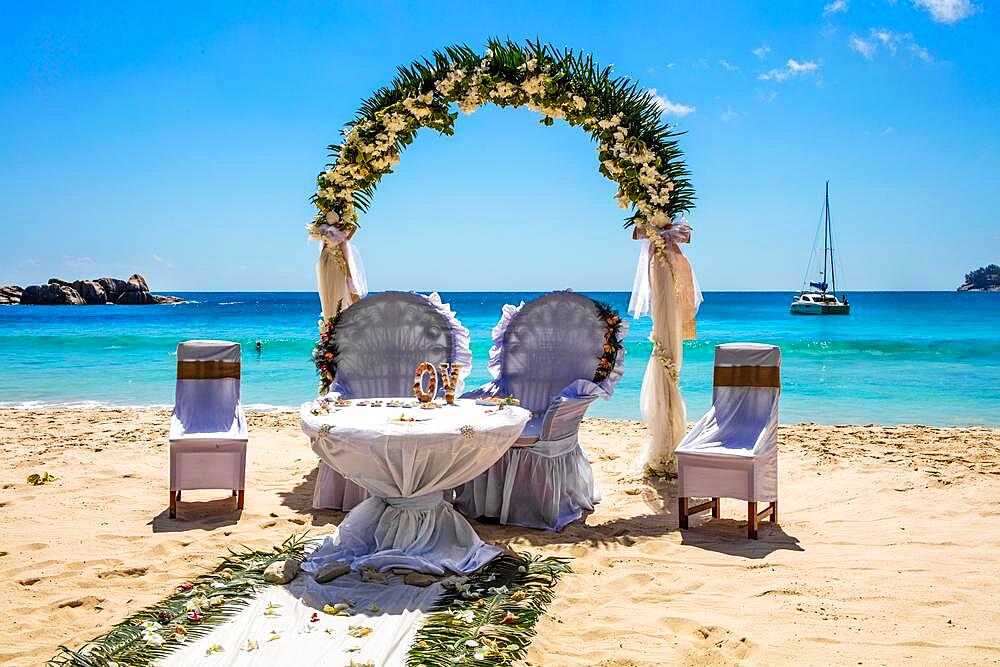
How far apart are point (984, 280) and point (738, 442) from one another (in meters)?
88.4

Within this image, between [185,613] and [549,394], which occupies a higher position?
[549,394]

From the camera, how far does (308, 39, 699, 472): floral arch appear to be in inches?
230

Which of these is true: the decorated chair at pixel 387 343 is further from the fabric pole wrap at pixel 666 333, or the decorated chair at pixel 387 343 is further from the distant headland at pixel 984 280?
the distant headland at pixel 984 280

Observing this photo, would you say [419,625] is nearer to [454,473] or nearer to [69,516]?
[454,473]

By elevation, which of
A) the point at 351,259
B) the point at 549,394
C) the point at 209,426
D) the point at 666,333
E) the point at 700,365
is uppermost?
the point at 351,259

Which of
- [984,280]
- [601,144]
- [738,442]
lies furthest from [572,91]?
[984,280]

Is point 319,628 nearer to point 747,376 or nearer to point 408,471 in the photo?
point 408,471

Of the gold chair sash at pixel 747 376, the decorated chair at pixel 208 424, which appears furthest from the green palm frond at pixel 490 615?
the decorated chair at pixel 208 424

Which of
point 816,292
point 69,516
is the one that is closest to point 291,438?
point 69,516

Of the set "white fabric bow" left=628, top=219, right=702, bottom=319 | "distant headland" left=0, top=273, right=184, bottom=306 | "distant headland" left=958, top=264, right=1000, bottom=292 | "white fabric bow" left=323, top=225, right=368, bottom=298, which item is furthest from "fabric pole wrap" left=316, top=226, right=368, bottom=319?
"distant headland" left=958, top=264, right=1000, bottom=292

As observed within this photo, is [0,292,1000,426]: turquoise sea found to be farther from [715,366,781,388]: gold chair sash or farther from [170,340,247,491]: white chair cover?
[170,340,247,491]: white chair cover

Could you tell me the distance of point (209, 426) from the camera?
5195 mm

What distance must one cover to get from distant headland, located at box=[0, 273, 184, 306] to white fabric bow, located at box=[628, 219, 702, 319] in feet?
183

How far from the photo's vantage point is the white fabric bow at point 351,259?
20.8ft
